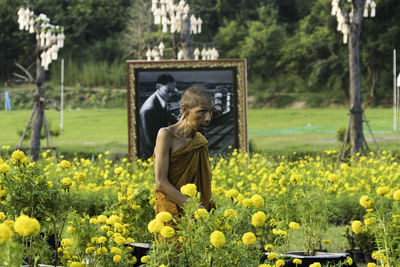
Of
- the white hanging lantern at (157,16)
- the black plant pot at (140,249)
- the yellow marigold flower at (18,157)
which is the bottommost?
the black plant pot at (140,249)

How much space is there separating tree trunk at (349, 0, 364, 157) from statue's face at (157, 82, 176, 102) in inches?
136

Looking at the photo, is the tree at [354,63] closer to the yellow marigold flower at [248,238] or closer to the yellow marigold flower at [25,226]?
the yellow marigold flower at [248,238]

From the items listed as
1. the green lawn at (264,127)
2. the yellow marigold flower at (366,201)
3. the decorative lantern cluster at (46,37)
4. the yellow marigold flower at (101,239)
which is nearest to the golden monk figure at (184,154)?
the yellow marigold flower at (101,239)

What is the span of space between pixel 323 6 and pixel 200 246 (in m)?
22.5

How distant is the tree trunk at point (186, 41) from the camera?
12.7m

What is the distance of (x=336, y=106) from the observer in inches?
935

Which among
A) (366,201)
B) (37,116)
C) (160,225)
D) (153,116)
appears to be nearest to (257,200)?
(160,225)

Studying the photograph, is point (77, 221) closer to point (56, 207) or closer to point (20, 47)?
point (56, 207)

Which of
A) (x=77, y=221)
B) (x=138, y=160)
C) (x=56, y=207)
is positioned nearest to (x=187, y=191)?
(x=56, y=207)

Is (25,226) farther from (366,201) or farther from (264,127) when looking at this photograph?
(264,127)

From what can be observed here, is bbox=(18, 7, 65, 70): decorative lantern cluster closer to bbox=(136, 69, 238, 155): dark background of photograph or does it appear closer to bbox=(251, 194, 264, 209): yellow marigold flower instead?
bbox=(136, 69, 238, 155): dark background of photograph

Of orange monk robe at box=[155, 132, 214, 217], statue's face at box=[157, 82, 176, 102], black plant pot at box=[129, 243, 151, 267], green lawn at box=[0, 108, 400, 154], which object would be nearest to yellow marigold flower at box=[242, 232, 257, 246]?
orange monk robe at box=[155, 132, 214, 217]

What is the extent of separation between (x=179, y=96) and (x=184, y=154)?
6.01m

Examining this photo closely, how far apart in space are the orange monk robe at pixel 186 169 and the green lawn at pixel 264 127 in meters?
16.6
